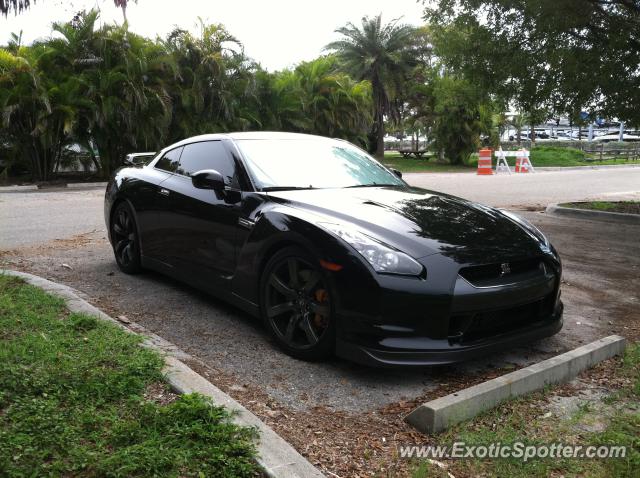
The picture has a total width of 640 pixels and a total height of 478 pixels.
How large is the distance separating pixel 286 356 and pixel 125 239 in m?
2.78

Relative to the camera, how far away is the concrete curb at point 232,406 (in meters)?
2.49

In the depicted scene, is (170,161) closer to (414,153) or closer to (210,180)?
(210,180)

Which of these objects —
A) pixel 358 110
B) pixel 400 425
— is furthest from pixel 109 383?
pixel 358 110

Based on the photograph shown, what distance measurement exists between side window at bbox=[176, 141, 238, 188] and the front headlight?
4.33 feet

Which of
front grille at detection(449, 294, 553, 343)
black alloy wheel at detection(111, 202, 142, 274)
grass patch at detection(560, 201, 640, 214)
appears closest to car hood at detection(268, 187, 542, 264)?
front grille at detection(449, 294, 553, 343)

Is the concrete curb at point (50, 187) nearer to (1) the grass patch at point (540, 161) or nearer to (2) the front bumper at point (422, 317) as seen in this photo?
(2) the front bumper at point (422, 317)

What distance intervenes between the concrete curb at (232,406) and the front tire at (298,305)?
611 millimetres

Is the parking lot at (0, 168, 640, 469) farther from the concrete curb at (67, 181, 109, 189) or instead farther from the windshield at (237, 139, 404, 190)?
the concrete curb at (67, 181, 109, 189)

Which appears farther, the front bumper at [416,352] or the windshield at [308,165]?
the windshield at [308,165]

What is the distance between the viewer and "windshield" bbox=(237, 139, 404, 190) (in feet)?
14.8

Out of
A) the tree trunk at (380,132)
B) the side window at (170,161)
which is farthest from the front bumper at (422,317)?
the tree trunk at (380,132)

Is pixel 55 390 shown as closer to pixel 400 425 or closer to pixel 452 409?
pixel 400 425

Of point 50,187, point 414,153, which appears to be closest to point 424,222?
point 50,187

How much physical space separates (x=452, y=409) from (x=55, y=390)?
6.37 feet
